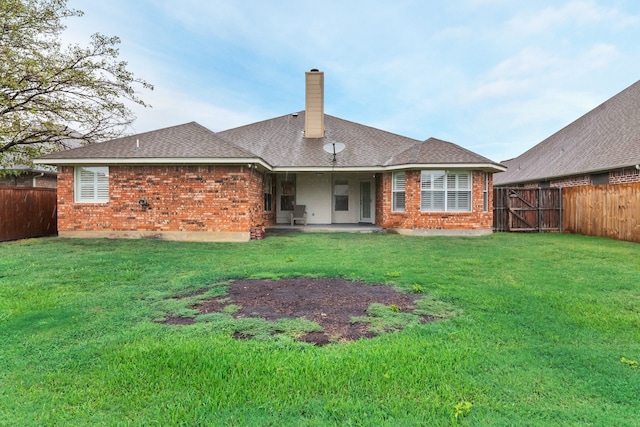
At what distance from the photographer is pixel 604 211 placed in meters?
13.3

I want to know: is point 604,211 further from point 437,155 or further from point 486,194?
point 437,155

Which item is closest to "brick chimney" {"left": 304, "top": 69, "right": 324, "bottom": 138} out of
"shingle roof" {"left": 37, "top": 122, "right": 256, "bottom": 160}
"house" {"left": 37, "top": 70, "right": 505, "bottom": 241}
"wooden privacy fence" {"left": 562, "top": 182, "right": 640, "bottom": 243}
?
"house" {"left": 37, "top": 70, "right": 505, "bottom": 241}

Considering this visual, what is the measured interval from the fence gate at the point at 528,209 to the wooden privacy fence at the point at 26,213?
18.5 metres

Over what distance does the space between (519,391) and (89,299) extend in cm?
526

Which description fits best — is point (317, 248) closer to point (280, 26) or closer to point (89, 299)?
point (89, 299)

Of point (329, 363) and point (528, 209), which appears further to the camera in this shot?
point (528, 209)

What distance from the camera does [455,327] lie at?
3.91 m

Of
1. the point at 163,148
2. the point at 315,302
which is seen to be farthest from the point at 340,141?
the point at 315,302

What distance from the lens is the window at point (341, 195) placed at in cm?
1722

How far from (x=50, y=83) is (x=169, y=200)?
6.87 m

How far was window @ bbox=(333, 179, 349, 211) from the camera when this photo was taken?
678 inches

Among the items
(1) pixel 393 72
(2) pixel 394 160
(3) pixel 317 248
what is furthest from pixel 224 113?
(3) pixel 317 248

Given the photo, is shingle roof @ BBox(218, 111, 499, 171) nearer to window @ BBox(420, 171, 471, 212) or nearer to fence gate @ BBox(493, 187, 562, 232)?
window @ BBox(420, 171, 471, 212)

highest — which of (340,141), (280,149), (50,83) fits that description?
(50,83)
